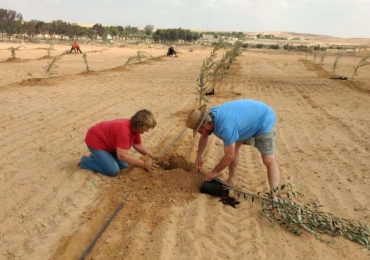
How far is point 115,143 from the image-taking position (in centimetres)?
555

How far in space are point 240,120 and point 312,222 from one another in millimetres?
1274

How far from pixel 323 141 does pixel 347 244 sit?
13.2ft

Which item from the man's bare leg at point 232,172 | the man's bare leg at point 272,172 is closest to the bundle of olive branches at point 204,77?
the man's bare leg at point 232,172

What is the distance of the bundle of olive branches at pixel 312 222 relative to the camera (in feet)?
14.3

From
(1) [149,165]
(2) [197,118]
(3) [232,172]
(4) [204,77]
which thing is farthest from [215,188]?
(4) [204,77]

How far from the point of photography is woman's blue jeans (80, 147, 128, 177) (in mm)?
5539

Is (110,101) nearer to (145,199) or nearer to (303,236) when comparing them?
(145,199)

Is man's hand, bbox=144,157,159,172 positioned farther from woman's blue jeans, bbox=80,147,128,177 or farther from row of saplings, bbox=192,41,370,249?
row of saplings, bbox=192,41,370,249

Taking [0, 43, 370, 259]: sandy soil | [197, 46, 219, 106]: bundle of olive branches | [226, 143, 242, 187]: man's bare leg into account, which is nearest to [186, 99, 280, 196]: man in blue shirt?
[226, 143, 242, 187]: man's bare leg

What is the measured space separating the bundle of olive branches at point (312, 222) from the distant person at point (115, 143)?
1.61 m

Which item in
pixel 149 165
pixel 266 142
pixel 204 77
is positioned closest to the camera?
pixel 266 142

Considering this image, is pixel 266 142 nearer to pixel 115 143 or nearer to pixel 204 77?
pixel 115 143

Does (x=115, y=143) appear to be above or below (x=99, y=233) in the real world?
above

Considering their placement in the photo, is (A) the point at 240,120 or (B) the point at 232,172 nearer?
(A) the point at 240,120
